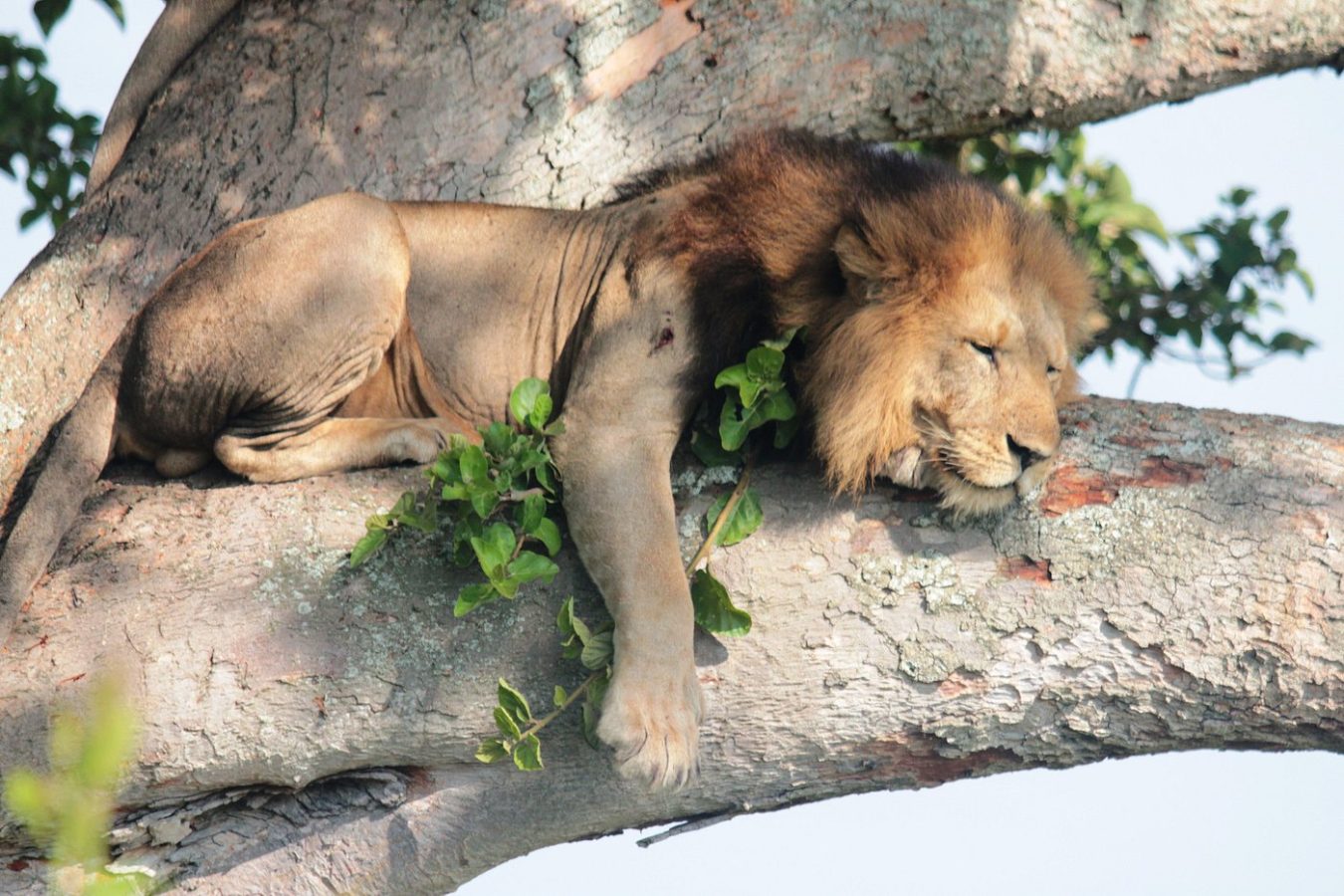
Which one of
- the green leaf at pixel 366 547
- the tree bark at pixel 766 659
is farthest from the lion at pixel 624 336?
the green leaf at pixel 366 547

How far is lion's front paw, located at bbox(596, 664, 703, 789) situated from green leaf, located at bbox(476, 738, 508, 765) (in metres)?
0.23

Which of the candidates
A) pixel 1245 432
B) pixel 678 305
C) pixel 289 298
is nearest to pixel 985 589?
pixel 1245 432

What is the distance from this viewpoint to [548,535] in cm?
354

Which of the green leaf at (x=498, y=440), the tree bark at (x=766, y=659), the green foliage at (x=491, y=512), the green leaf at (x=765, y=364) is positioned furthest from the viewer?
the green leaf at (x=765, y=364)

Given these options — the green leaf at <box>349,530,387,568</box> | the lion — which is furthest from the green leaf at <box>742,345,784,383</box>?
the green leaf at <box>349,530,387,568</box>

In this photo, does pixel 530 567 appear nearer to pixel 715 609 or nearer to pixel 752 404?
pixel 715 609

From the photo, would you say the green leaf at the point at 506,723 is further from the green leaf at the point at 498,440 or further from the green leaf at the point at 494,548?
the green leaf at the point at 498,440

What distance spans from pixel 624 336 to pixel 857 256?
686 mm

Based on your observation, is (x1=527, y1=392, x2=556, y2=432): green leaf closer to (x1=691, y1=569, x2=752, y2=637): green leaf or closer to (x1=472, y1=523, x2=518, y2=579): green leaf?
(x1=472, y1=523, x2=518, y2=579): green leaf

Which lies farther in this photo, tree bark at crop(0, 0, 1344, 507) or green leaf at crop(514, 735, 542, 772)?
tree bark at crop(0, 0, 1344, 507)

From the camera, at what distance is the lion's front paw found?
3.26 m

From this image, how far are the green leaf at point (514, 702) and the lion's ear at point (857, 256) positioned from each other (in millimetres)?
1505

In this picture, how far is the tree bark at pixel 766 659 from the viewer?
320 centimetres

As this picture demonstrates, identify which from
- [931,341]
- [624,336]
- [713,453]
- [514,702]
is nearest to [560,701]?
[514,702]
